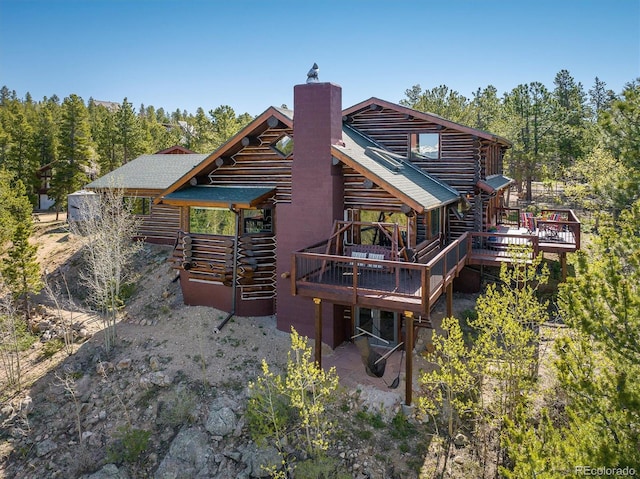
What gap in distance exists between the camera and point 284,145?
1421cm

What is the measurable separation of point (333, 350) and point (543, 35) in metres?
14.5

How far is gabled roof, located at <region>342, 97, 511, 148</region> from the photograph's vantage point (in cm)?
1606

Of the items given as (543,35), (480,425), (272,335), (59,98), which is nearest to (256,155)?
(272,335)

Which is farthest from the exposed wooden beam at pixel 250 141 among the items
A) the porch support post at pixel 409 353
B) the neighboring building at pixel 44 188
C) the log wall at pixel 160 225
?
the neighboring building at pixel 44 188

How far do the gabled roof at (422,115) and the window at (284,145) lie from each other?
16.1 ft

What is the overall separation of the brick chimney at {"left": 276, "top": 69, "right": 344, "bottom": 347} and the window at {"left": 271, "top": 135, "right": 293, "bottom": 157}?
3.65 feet

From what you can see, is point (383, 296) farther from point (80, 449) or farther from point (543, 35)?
point (543, 35)

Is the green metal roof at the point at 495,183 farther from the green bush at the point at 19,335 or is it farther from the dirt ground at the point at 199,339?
the green bush at the point at 19,335

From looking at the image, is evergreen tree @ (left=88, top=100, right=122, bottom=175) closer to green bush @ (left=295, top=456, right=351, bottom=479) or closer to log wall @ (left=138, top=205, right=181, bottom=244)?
log wall @ (left=138, top=205, right=181, bottom=244)

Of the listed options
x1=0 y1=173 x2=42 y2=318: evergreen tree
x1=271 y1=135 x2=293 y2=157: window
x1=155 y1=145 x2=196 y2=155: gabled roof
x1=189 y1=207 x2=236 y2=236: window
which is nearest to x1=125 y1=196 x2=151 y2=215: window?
x1=0 y1=173 x2=42 y2=318: evergreen tree

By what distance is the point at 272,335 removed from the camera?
1384cm

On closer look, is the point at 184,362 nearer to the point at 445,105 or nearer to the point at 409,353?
the point at 409,353

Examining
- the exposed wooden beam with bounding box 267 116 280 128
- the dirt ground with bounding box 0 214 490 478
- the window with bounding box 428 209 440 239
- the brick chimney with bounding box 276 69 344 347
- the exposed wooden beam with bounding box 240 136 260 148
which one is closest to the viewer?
the dirt ground with bounding box 0 214 490 478

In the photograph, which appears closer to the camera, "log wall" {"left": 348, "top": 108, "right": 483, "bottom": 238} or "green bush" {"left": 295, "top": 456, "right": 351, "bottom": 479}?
"green bush" {"left": 295, "top": 456, "right": 351, "bottom": 479}
